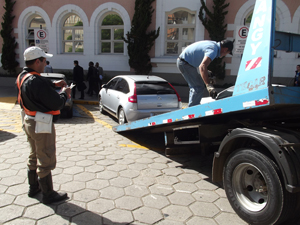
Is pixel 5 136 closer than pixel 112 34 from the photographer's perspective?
Yes

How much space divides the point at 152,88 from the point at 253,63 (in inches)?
167

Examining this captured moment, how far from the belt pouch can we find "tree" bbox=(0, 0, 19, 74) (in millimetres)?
16230

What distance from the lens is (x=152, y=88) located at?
6.70m

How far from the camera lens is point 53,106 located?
280 cm

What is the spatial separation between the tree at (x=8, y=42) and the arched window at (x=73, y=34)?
3.47 m

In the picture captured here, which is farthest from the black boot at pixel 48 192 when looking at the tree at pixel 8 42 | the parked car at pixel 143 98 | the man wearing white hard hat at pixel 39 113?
the tree at pixel 8 42

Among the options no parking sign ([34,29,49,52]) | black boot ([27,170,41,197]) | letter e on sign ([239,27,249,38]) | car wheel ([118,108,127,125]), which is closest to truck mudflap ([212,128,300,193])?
black boot ([27,170,41,197])

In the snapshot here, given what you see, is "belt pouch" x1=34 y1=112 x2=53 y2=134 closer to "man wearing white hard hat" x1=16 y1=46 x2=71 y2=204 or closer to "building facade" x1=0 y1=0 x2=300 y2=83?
"man wearing white hard hat" x1=16 y1=46 x2=71 y2=204

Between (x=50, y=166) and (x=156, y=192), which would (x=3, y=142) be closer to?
(x=50, y=166)

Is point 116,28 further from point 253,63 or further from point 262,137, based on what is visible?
point 262,137

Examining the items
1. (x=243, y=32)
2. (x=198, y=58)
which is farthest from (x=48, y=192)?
(x=243, y=32)

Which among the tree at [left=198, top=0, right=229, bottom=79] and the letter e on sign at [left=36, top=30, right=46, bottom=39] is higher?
the tree at [left=198, top=0, right=229, bottom=79]

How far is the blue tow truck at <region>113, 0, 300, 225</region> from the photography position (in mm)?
2277

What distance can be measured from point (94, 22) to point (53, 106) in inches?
540
